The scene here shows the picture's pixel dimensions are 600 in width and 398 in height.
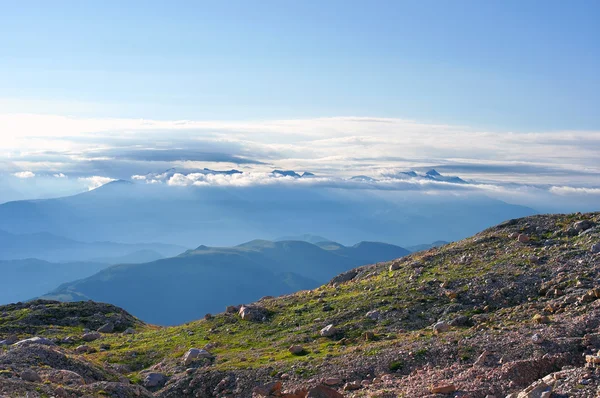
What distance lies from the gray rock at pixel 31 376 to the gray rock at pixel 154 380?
10060 mm

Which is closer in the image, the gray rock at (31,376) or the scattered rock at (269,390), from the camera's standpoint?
the gray rock at (31,376)

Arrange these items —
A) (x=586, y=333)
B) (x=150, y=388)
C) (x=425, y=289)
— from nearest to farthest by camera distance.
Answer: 1. (x=586, y=333)
2. (x=150, y=388)
3. (x=425, y=289)

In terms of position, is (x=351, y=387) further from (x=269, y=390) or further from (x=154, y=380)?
(x=154, y=380)

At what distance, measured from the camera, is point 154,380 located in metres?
35.5

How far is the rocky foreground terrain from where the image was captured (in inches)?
1041

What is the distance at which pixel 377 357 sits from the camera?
32.1 meters

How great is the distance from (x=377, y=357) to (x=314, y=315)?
13.7m

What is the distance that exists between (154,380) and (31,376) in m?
10.6

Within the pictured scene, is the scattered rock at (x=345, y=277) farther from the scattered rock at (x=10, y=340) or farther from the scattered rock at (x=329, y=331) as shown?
the scattered rock at (x=10, y=340)

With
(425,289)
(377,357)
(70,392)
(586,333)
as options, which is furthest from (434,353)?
(70,392)

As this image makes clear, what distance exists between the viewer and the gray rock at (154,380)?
3522cm

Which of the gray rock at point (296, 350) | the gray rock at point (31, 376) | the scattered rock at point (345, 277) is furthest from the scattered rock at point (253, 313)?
the gray rock at point (31, 376)

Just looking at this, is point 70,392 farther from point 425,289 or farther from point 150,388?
point 425,289

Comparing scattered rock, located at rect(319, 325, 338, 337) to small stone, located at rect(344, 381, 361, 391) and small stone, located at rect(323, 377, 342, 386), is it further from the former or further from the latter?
small stone, located at rect(344, 381, 361, 391)
